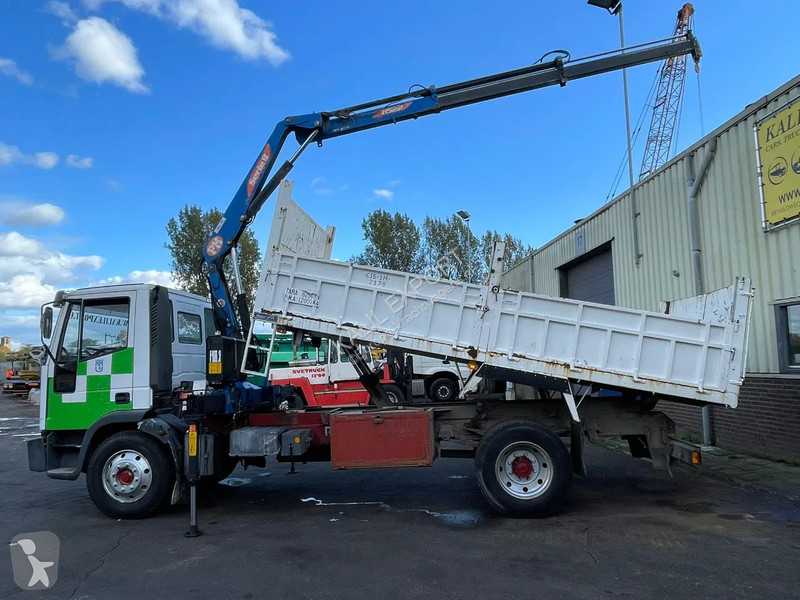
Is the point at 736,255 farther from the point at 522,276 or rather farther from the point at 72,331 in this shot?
the point at 522,276

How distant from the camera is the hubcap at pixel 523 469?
6.50m

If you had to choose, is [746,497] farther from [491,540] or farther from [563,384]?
[491,540]

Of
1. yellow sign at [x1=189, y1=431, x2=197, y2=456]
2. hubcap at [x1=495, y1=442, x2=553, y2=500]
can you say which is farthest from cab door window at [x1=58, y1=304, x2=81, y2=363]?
hubcap at [x1=495, y1=442, x2=553, y2=500]

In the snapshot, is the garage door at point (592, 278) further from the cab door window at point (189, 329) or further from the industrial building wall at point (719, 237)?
the cab door window at point (189, 329)

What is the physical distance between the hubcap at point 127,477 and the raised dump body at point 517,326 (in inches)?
88.3

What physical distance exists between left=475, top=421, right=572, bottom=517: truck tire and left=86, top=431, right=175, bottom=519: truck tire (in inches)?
147

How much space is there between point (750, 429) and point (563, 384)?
506 cm

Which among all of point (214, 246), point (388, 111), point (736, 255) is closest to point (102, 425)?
point (214, 246)

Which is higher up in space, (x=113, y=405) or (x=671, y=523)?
(x=113, y=405)

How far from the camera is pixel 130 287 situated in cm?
714

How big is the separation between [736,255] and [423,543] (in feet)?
24.4

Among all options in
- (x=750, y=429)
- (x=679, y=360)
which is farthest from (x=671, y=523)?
(x=750, y=429)

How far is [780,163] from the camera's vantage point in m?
8.52

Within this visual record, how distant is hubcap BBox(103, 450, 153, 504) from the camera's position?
6.76 metres
